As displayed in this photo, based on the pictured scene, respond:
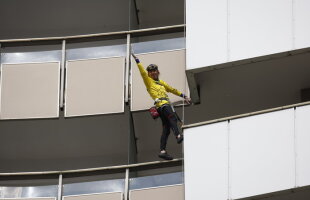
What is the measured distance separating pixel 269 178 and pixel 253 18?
3.04m

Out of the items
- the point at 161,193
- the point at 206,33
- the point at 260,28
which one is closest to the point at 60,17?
the point at 206,33

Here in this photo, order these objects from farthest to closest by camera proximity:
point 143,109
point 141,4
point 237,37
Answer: point 141,4, point 143,109, point 237,37

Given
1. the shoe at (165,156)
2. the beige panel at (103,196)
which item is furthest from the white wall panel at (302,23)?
the beige panel at (103,196)

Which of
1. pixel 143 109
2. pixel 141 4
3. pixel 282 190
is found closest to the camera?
pixel 282 190

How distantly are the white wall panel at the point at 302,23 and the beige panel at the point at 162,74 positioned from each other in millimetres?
2914

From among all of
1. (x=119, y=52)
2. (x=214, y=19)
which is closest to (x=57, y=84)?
(x=119, y=52)

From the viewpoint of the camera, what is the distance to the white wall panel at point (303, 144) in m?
22.5

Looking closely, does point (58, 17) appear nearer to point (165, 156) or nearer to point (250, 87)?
point (250, 87)

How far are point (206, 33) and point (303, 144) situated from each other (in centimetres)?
297

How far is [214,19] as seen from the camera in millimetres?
24531

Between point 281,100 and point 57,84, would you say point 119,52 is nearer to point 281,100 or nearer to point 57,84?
point 57,84

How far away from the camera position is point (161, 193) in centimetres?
2486

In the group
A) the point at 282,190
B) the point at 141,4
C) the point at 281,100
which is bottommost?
the point at 282,190

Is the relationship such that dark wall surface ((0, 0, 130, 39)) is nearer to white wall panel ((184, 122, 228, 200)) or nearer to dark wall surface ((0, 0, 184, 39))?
dark wall surface ((0, 0, 184, 39))
